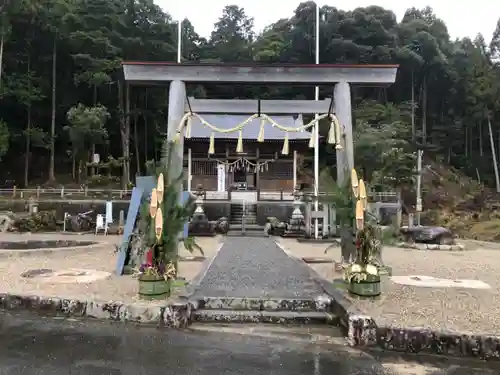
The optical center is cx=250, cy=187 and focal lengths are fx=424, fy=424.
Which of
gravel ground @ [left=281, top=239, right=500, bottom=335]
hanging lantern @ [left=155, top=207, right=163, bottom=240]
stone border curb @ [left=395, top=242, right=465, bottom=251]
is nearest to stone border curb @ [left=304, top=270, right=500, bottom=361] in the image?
gravel ground @ [left=281, top=239, right=500, bottom=335]

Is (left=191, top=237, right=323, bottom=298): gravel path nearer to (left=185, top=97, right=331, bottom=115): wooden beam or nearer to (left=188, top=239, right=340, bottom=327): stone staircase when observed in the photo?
(left=188, top=239, right=340, bottom=327): stone staircase

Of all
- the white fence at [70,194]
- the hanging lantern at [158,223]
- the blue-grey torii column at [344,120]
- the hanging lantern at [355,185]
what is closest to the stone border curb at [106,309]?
the hanging lantern at [158,223]

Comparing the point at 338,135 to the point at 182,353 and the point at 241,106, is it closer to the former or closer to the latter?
the point at 241,106

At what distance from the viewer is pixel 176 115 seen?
959 centimetres

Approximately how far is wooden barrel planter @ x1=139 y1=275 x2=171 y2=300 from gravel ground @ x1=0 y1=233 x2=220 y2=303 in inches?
7.5

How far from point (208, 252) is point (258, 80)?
5.89 meters

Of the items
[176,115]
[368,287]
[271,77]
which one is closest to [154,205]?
[176,115]

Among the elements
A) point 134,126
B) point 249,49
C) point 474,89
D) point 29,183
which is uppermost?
point 249,49

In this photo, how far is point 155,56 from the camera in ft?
124

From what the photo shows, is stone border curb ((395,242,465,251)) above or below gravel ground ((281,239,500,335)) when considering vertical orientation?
below

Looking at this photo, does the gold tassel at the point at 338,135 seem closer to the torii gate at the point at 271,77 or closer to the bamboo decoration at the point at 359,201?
the torii gate at the point at 271,77

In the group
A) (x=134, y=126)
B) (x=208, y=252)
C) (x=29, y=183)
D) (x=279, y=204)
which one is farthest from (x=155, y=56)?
(x=208, y=252)

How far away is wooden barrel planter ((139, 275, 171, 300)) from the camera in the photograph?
660 cm

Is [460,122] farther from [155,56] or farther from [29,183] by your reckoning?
[29,183]
